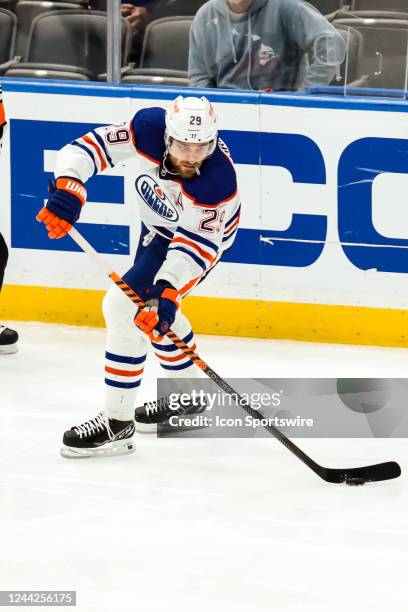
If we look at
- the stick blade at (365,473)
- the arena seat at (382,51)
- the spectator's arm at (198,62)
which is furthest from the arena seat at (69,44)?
the stick blade at (365,473)

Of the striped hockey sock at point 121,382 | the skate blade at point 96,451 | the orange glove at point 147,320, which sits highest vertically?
the orange glove at point 147,320

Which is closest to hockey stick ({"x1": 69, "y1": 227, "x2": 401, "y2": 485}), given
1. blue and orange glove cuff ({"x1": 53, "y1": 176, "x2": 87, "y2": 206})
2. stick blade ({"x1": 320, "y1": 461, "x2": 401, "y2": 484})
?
stick blade ({"x1": 320, "y1": 461, "x2": 401, "y2": 484})

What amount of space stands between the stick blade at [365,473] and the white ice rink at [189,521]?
27 mm

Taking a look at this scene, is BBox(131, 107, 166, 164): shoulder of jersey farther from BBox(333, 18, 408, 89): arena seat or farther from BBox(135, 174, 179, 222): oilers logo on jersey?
BBox(333, 18, 408, 89): arena seat

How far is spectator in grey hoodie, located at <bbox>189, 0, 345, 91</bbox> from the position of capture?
498cm

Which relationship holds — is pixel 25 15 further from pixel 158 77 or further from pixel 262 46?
pixel 262 46

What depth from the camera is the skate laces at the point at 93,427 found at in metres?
3.88

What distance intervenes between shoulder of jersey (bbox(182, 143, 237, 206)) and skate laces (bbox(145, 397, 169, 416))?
86 cm

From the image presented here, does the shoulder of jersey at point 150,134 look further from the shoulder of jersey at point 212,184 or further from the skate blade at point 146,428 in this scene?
the skate blade at point 146,428

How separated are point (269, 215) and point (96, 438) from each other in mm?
1554

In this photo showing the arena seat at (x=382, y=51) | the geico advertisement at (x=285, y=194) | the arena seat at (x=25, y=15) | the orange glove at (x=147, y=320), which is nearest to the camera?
the orange glove at (x=147, y=320)

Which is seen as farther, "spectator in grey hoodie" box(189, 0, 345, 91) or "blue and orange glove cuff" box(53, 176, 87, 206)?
"spectator in grey hoodie" box(189, 0, 345, 91)

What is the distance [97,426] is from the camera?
12.8 feet

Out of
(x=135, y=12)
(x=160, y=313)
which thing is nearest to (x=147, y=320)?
(x=160, y=313)
